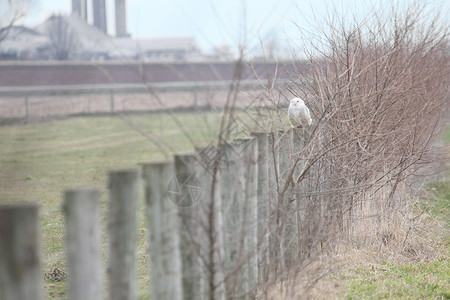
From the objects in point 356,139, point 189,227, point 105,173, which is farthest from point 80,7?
point 189,227

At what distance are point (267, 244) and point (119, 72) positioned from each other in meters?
31.7

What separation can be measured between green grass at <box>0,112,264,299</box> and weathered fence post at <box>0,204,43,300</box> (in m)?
1.04

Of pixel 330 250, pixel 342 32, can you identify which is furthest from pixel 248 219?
pixel 342 32

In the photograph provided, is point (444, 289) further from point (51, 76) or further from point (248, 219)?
point (51, 76)

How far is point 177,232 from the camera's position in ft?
8.45

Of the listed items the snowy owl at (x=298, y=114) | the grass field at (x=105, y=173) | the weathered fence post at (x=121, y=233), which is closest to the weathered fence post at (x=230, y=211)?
the grass field at (x=105, y=173)

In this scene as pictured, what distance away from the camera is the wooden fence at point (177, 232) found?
1908 mm

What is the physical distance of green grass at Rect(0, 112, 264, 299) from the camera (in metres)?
5.75

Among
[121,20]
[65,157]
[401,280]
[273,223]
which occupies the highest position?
[121,20]

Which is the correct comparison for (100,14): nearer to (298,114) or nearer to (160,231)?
(298,114)

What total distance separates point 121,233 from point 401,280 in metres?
3.15

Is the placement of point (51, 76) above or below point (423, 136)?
above

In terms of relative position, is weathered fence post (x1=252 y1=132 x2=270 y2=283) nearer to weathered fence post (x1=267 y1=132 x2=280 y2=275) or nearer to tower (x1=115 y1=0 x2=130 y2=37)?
weathered fence post (x1=267 y1=132 x2=280 y2=275)

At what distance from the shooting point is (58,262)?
5.69 meters
